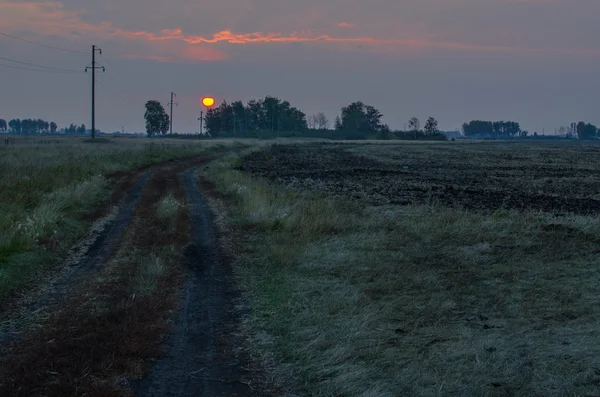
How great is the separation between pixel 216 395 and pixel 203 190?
1867 centimetres

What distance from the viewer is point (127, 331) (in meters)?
7.01

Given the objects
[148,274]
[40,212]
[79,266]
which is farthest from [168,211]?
[148,274]

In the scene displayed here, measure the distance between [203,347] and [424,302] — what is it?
3446 millimetres

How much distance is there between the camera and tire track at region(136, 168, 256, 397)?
5574 millimetres

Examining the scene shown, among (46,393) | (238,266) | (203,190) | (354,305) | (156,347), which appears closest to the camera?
(46,393)

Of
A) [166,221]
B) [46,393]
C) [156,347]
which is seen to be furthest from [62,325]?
[166,221]

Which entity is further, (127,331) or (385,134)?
(385,134)

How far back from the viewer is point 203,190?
23688mm

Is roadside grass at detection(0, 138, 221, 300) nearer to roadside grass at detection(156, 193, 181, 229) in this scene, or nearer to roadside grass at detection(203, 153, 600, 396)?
roadside grass at detection(156, 193, 181, 229)

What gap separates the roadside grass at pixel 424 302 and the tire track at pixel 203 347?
38 cm

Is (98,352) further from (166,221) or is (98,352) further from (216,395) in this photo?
(166,221)

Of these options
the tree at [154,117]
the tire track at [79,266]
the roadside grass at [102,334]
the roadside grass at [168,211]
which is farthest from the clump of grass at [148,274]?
the tree at [154,117]

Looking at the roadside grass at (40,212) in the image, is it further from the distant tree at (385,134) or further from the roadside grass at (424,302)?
the distant tree at (385,134)

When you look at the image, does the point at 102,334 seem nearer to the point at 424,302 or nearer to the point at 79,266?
the point at 79,266
